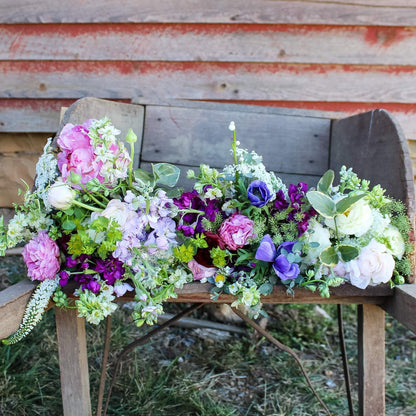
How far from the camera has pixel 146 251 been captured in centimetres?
104

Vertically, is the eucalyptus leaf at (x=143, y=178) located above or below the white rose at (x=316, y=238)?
above

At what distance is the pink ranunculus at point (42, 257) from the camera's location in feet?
3.38

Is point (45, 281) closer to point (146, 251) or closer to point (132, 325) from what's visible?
point (146, 251)

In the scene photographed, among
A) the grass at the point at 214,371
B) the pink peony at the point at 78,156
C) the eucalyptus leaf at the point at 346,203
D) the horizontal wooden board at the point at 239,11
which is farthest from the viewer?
the horizontal wooden board at the point at 239,11

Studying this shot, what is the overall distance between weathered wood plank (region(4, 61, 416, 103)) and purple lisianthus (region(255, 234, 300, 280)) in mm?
1151

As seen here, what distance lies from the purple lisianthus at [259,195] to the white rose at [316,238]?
114mm

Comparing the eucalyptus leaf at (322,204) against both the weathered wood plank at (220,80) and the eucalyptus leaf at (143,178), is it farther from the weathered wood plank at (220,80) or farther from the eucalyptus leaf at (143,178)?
the weathered wood plank at (220,80)

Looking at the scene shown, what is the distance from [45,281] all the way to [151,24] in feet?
4.34

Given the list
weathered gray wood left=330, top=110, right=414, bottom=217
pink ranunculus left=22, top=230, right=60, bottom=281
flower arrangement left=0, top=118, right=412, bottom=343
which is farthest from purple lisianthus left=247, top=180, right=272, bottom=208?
pink ranunculus left=22, top=230, right=60, bottom=281

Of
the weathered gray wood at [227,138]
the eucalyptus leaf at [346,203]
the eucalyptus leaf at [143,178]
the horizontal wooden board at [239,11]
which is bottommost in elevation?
the eucalyptus leaf at [346,203]

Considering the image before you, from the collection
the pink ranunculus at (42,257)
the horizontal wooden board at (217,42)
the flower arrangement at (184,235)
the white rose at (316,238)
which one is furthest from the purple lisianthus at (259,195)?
the horizontal wooden board at (217,42)

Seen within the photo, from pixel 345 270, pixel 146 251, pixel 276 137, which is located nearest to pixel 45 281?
pixel 146 251

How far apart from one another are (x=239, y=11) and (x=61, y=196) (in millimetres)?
1315

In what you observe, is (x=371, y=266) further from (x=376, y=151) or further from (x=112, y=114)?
(x=112, y=114)
